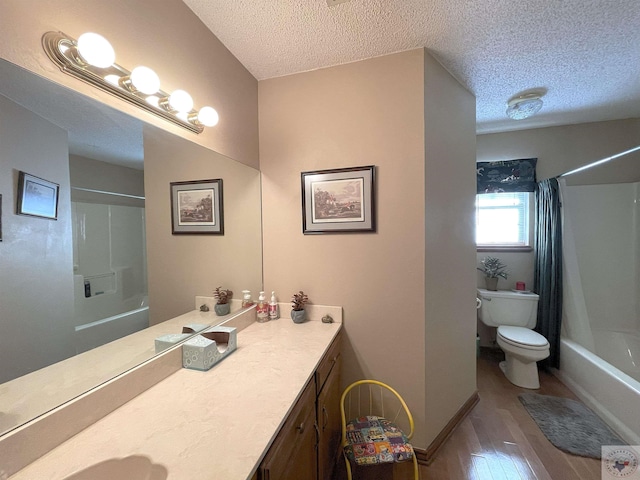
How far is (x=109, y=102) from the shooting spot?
0.87 meters

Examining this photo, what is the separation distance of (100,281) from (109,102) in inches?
24.0

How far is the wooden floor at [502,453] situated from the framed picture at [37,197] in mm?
2062

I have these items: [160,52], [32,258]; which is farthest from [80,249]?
[160,52]

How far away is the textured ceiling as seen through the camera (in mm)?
1214

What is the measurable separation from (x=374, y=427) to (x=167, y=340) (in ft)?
3.68

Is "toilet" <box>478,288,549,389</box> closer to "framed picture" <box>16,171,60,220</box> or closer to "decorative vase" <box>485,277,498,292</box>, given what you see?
"decorative vase" <box>485,277,498,292</box>

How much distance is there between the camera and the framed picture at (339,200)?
5.03 ft

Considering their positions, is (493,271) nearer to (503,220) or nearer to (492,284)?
(492,284)

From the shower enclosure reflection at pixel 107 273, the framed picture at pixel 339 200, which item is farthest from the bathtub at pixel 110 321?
the framed picture at pixel 339 200

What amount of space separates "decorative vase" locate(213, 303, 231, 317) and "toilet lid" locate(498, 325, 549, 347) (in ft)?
7.76

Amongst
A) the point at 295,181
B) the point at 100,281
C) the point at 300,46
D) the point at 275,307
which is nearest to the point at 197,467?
the point at 100,281

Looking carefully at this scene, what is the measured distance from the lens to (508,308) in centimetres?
251

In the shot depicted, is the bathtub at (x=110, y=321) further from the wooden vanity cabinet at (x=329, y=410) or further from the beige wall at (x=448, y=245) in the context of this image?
the beige wall at (x=448, y=245)

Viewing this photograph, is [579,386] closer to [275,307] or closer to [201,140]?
[275,307]
